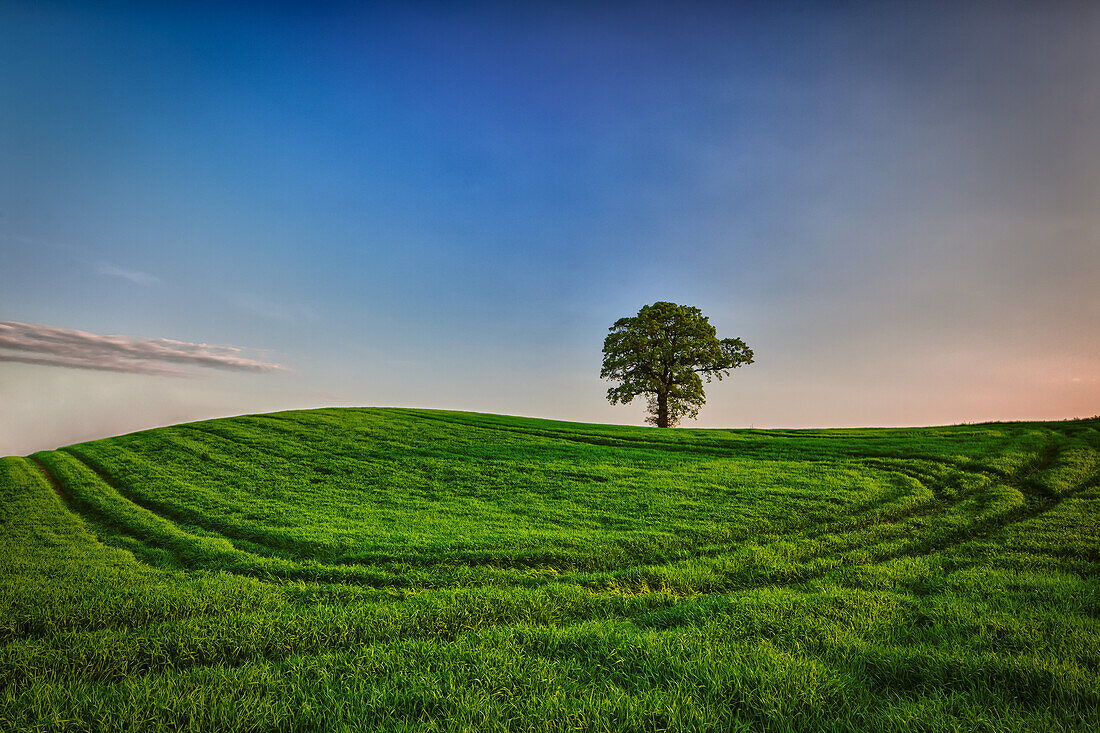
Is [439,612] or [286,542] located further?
[286,542]

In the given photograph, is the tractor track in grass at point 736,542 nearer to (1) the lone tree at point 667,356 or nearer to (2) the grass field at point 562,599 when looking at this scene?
(2) the grass field at point 562,599

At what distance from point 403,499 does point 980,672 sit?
1771 cm

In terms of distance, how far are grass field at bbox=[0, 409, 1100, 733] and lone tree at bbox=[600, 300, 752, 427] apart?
85.9 feet

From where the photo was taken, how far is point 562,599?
9234mm

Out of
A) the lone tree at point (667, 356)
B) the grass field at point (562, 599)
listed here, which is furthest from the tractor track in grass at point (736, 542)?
the lone tree at point (667, 356)

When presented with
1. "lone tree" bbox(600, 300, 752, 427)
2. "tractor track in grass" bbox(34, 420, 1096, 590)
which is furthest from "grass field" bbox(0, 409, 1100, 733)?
"lone tree" bbox(600, 300, 752, 427)

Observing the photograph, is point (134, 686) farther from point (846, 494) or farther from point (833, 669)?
point (846, 494)

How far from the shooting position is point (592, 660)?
6375mm

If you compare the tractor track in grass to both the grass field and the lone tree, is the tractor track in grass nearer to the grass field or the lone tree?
the grass field

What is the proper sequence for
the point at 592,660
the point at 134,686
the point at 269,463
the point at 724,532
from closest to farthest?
the point at 134,686
the point at 592,660
the point at 724,532
the point at 269,463

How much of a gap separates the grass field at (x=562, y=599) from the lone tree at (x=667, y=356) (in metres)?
26.2

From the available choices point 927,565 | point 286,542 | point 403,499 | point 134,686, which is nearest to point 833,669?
point 927,565

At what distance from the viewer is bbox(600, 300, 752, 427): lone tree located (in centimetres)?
5050

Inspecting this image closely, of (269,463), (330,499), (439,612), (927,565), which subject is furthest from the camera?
(269,463)
